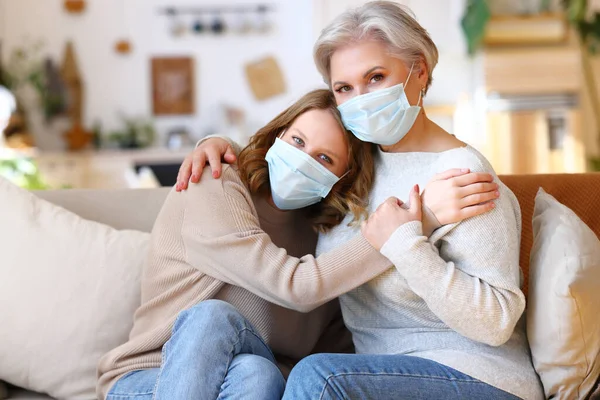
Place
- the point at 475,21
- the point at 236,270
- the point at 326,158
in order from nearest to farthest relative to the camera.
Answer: the point at 236,270 < the point at 326,158 < the point at 475,21

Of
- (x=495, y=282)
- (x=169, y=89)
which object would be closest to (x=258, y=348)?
(x=495, y=282)

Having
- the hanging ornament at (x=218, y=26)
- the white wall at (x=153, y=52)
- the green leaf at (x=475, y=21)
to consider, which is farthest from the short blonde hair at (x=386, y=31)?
the hanging ornament at (x=218, y=26)

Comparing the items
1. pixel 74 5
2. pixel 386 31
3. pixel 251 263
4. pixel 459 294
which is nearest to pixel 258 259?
pixel 251 263

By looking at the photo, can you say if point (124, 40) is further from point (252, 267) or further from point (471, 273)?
point (471, 273)

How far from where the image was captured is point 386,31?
160 cm

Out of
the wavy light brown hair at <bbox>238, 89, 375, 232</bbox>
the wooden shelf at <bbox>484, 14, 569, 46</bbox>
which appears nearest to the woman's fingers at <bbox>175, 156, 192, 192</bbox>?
the wavy light brown hair at <bbox>238, 89, 375, 232</bbox>

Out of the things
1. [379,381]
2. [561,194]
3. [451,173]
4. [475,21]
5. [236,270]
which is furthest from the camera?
[475,21]

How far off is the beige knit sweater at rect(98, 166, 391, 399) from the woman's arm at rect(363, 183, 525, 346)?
0.44ft

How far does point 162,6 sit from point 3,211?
4912mm

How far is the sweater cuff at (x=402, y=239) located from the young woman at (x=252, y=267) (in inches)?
3.8

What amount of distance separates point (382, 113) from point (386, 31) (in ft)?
0.57

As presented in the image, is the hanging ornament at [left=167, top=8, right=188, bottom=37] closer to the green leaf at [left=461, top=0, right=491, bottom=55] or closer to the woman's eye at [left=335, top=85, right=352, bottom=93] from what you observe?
the green leaf at [left=461, top=0, right=491, bottom=55]

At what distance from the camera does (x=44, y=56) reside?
652 cm

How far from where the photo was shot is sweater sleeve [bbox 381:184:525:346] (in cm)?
145
